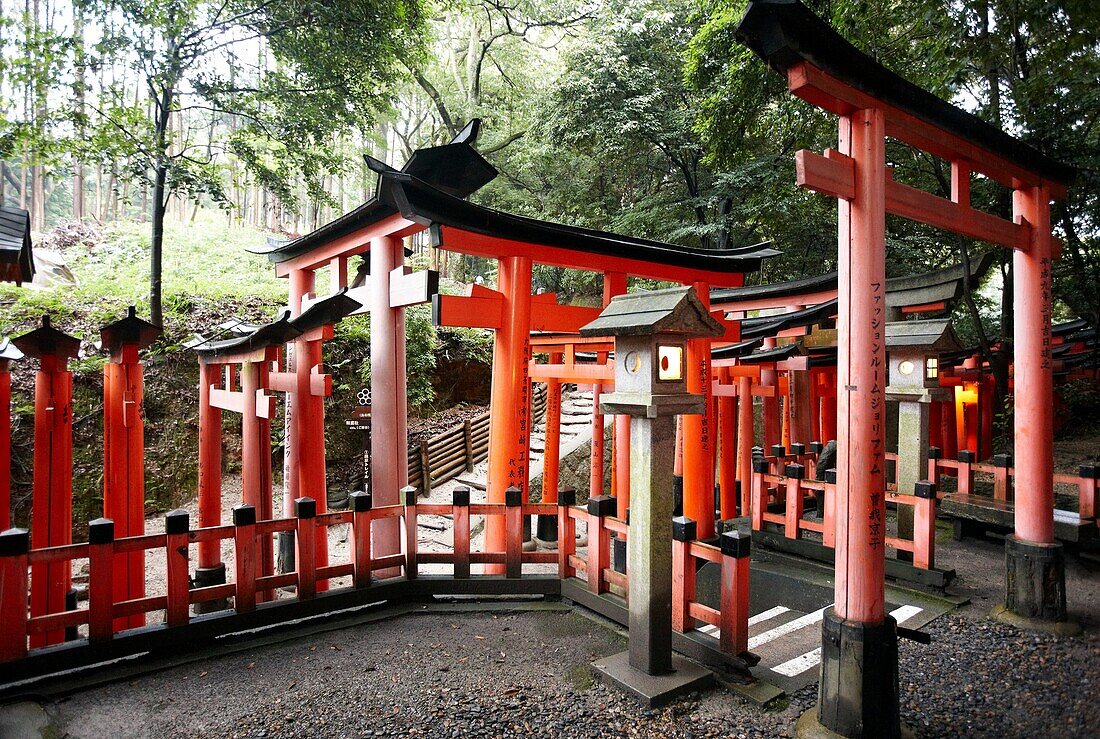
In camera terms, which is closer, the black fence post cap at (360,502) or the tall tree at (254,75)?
the black fence post cap at (360,502)

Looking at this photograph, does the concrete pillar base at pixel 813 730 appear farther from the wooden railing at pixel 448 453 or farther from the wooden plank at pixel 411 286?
the wooden railing at pixel 448 453

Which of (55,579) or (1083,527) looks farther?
(1083,527)

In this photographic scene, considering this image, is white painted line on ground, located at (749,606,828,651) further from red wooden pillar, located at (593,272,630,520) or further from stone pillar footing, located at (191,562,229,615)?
stone pillar footing, located at (191,562,229,615)

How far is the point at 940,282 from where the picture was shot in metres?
10.7

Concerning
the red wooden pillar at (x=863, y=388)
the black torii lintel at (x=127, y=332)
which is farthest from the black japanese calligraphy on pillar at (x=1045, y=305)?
the black torii lintel at (x=127, y=332)

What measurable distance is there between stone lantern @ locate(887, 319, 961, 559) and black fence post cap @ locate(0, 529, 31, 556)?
9.18m

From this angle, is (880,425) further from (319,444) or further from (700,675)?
(319,444)

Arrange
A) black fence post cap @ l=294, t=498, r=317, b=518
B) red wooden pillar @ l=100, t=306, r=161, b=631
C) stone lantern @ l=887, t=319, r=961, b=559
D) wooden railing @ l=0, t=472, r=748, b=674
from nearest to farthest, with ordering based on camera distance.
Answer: wooden railing @ l=0, t=472, r=748, b=674 < black fence post cap @ l=294, t=498, r=317, b=518 < red wooden pillar @ l=100, t=306, r=161, b=631 < stone lantern @ l=887, t=319, r=961, b=559

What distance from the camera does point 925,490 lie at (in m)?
6.68

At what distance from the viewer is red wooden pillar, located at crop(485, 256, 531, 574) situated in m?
6.96

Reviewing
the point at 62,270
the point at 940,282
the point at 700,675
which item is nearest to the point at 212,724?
the point at 700,675

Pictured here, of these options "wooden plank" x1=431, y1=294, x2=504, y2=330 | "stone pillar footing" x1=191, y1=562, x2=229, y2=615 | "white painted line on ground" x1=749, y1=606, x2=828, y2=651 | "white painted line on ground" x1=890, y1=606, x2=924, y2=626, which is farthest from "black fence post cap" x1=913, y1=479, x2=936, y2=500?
"stone pillar footing" x1=191, y1=562, x2=229, y2=615

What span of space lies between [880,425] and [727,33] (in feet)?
37.0

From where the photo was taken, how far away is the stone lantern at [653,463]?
14.6ft
